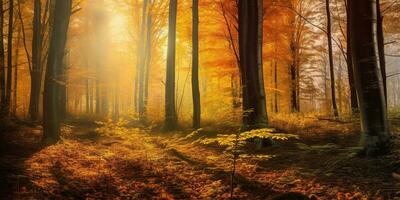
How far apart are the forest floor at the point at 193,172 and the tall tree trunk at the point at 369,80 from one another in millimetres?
297

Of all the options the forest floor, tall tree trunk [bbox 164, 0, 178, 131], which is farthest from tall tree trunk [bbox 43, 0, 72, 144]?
tall tree trunk [bbox 164, 0, 178, 131]

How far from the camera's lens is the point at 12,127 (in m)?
10.5

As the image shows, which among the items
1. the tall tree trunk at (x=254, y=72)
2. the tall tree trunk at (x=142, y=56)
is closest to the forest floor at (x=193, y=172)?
the tall tree trunk at (x=254, y=72)

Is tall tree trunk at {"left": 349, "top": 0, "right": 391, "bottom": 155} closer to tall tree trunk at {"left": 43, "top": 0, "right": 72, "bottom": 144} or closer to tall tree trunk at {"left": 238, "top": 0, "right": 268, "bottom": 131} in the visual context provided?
tall tree trunk at {"left": 238, "top": 0, "right": 268, "bottom": 131}

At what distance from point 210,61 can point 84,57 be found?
674 inches

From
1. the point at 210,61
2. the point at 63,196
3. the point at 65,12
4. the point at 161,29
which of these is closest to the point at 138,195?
the point at 63,196

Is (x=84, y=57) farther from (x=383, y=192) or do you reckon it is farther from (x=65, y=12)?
(x=383, y=192)

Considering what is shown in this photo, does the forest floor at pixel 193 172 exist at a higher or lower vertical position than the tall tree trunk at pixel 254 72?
lower

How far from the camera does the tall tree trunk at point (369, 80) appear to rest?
5.55 m

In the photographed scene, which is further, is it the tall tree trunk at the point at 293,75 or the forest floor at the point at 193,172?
the tall tree trunk at the point at 293,75

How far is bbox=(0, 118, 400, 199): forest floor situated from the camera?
16.1 ft

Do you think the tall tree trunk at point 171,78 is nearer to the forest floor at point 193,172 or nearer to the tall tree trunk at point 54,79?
the forest floor at point 193,172

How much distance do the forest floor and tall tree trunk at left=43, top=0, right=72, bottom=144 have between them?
0.49 m

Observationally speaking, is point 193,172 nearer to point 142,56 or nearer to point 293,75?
point 293,75
